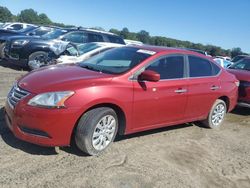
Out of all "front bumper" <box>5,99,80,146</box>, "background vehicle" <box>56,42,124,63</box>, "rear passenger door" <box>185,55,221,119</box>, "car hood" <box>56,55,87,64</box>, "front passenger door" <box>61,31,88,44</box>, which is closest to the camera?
"front bumper" <box>5,99,80,146</box>

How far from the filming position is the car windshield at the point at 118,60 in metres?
5.58

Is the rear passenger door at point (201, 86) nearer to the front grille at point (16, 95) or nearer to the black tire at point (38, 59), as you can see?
the front grille at point (16, 95)

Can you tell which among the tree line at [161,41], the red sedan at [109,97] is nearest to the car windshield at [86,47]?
the red sedan at [109,97]

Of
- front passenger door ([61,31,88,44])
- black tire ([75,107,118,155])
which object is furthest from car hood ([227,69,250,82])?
front passenger door ([61,31,88,44])

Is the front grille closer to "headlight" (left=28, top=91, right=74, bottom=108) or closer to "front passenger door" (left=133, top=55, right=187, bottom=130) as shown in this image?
"headlight" (left=28, top=91, right=74, bottom=108)

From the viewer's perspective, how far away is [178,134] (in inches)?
269

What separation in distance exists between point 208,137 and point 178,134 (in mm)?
623

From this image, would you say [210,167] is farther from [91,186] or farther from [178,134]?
[91,186]

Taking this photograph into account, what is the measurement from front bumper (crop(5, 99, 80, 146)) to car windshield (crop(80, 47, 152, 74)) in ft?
3.91

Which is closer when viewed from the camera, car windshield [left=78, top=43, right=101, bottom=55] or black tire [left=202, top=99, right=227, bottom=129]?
black tire [left=202, top=99, right=227, bottom=129]

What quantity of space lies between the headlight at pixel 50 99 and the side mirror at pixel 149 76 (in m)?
1.31

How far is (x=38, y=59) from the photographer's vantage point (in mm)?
12352

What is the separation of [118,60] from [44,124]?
1.96m

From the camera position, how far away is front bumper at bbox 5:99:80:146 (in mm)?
4543
